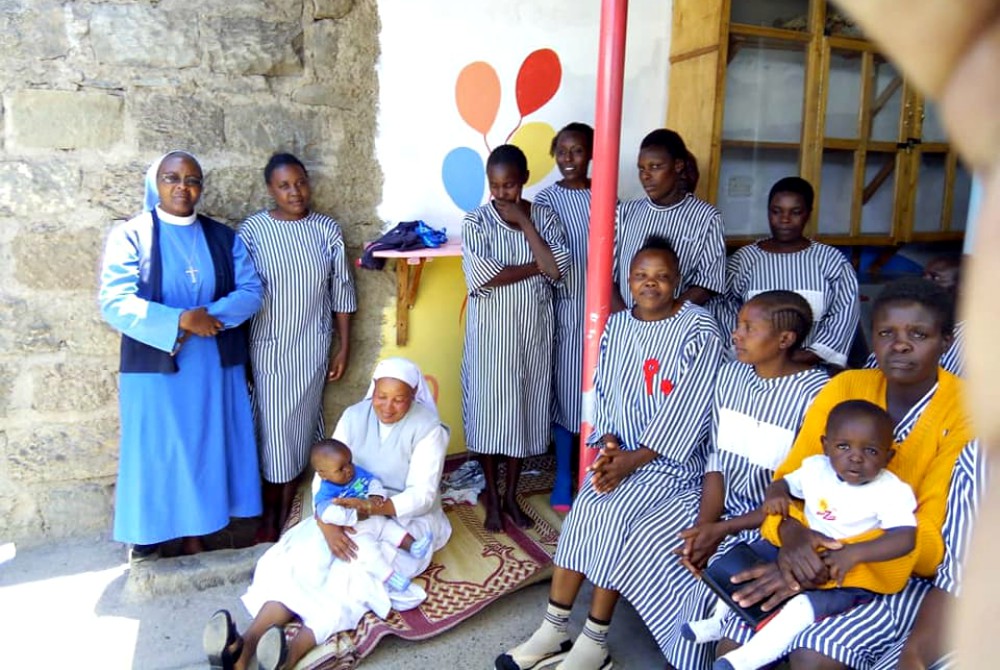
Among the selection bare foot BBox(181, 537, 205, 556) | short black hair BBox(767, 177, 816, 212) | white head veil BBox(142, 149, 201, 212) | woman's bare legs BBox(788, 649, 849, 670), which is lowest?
bare foot BBox(181, 537, 205, 556)

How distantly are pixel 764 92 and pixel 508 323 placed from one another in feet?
6.92

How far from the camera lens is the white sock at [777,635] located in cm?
205

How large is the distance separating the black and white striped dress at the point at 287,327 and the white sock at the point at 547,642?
1.42 meters

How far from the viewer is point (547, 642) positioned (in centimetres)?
268

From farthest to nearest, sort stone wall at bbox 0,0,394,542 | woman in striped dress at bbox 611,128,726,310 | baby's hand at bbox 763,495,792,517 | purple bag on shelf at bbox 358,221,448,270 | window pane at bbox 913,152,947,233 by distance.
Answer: window pane at bbox 913,152,947,233 → purple bag on shelf at bbox 358,221,448,270 → woman in striped dress at bbox 611,128,726,310 → stone wall at bbox 0,0,394,542 → baby's hand at bbox 763,495,792,517

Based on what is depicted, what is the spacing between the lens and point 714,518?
2529 millimetres

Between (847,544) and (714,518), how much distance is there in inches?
20.3

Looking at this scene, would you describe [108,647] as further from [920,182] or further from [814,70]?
[920,182]

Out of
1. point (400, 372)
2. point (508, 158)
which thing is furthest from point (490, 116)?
point (400, 372)

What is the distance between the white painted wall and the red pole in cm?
128

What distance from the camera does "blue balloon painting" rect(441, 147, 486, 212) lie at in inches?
156


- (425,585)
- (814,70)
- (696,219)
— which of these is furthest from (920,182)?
(425,585)

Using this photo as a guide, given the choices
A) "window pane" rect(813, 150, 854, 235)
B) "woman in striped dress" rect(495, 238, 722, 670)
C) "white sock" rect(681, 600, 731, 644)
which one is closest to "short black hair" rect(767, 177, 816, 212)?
"woman in striped dress" rect(495, 238, 722, 670)

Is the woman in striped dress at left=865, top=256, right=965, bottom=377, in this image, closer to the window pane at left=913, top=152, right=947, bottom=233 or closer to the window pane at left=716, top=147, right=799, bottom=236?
the window pane at left=716, top=147, right=799, bottom=236
